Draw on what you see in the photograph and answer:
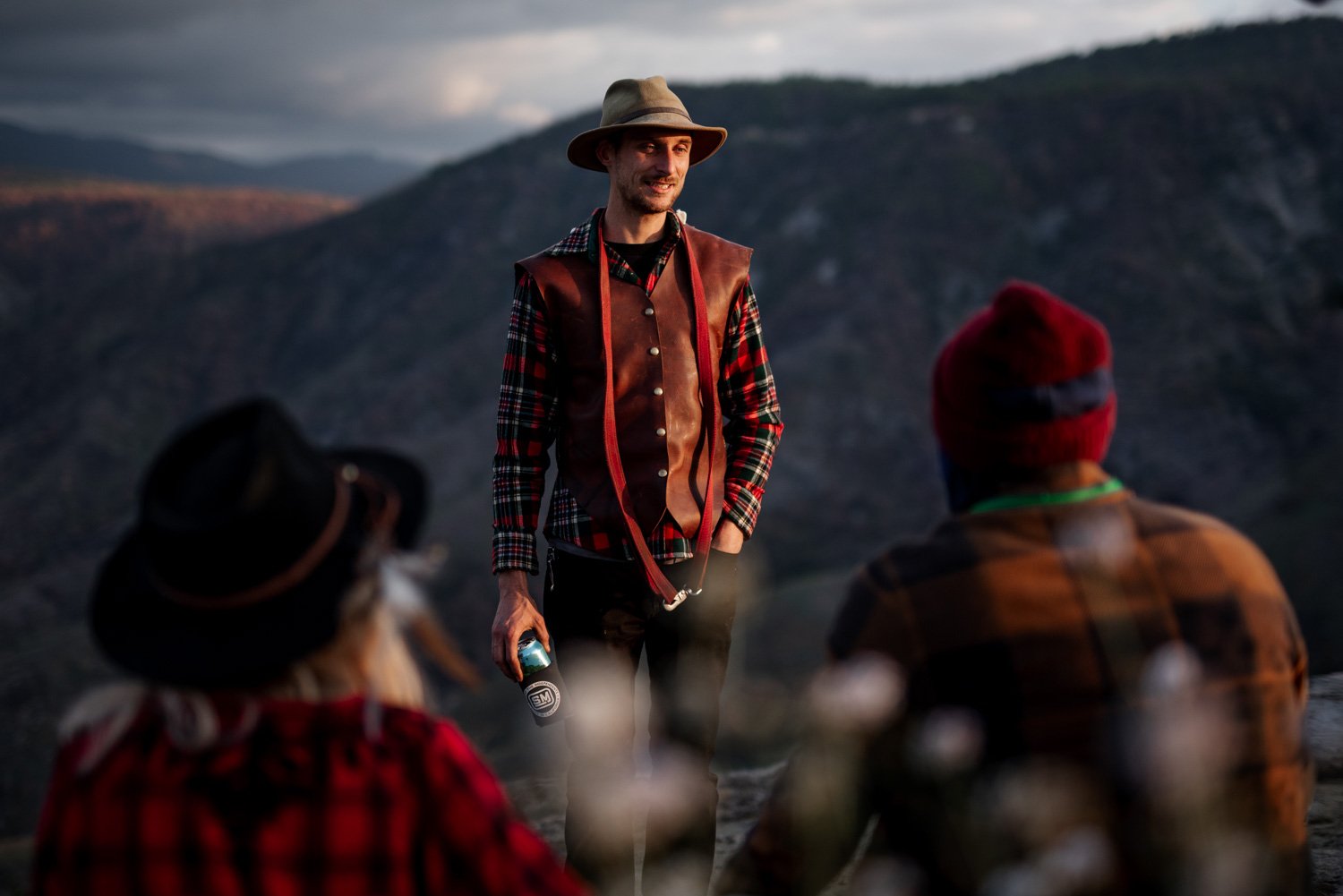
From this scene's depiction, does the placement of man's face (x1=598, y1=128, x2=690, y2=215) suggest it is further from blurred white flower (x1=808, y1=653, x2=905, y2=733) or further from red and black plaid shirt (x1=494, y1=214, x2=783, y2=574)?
blurred white flower (x1=808, y1=653, x2=905, y2=733)

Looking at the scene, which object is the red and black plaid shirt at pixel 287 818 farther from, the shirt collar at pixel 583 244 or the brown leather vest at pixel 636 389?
the shirt collar at pixel 583 244

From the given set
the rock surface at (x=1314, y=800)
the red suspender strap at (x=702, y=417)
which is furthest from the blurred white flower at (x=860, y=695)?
the rock surface at (x=1314, y=800)

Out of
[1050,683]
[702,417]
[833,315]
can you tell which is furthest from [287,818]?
[833,315]

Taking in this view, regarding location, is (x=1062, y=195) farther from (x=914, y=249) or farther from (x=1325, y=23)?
(x=1325, y=23)

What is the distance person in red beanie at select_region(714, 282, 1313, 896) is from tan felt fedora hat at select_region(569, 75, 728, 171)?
4.78 feet

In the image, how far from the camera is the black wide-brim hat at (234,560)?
160cm

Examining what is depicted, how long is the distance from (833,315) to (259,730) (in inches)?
851

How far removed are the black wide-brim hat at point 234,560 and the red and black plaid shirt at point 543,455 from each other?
1416mm

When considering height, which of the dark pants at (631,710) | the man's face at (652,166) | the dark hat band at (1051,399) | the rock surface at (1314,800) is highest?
the man's face at (652,166)

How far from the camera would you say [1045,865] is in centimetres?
181

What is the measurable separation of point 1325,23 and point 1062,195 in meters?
13.1

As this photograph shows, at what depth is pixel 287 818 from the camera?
159cm

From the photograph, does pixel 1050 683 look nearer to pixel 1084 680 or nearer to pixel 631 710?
pixel 1084 680

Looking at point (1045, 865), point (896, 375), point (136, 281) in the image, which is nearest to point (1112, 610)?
point (1045, 865)
